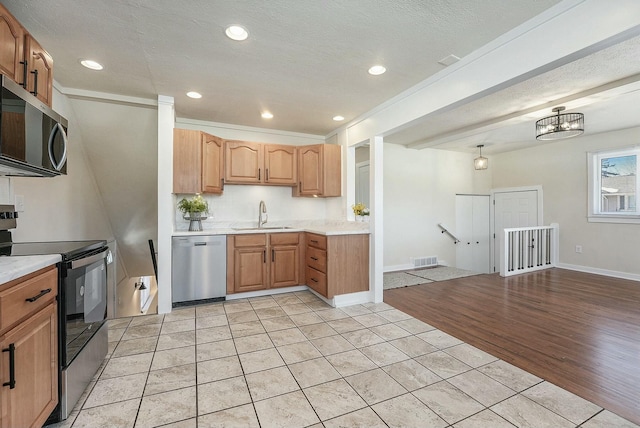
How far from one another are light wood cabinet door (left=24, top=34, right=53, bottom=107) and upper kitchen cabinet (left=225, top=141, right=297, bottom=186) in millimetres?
2029

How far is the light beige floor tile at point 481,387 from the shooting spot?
1.79 metres

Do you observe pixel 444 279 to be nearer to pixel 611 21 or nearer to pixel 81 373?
pixel 611 21

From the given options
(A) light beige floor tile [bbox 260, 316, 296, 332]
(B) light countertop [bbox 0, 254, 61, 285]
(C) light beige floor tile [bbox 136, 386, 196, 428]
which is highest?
(B) light countertop [bbox 0, 254, 61, 285]

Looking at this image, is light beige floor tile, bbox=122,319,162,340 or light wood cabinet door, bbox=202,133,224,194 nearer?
light beige floor tile, bbox=122,319,162,340

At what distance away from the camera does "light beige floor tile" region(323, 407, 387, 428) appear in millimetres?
1566

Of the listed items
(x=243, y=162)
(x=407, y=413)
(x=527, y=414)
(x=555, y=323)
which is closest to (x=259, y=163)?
(x=243, y=162)

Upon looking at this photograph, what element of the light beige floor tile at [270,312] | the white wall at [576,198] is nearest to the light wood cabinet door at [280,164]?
the light beige floor tile at [270,312]

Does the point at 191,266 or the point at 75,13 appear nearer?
the point at 75,13

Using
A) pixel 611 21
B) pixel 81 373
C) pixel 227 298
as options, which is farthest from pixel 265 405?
pixel 611 21

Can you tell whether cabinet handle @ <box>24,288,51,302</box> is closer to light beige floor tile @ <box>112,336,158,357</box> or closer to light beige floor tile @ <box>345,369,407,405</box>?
light beige floor tile @ <box>112,336,158,357</box>

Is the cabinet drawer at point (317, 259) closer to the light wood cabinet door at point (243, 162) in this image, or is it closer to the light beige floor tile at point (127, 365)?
the light wood cabinet door at point (243, 162)

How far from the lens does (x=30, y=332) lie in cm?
132

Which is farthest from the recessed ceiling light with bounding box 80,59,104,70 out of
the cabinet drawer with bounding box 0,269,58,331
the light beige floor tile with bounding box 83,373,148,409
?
the light beige floor tile with bounding box 83,373,148,409

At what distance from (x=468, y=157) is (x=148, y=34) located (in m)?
6.46
